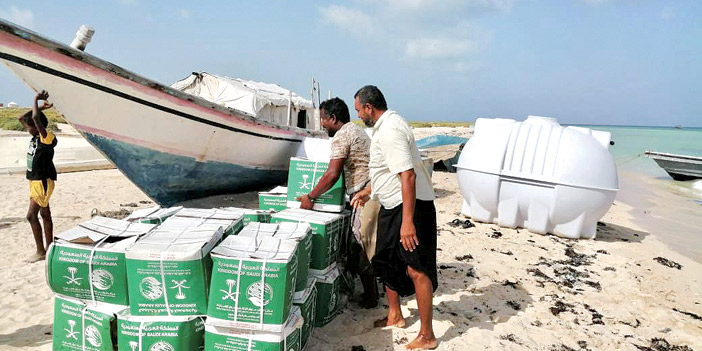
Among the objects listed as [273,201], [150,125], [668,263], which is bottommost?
[668,263]

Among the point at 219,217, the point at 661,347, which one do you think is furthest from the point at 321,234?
the point at 661,347

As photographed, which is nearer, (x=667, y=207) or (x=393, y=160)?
(x=393, y=160)

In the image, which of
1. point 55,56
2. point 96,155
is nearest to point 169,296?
point 55,56

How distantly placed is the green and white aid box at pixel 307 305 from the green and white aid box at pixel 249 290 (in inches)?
16.9

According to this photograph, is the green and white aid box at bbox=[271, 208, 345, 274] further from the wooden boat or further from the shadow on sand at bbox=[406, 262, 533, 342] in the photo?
the wooden boat

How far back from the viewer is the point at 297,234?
9.84 feet

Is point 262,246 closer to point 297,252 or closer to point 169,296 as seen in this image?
point 297,252

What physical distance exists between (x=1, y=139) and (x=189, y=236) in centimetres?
1946

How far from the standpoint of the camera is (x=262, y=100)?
9.12m

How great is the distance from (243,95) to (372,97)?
6.33 m

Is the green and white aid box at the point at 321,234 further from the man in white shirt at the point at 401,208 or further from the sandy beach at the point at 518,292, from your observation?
the sandy beach at the point at 518,292

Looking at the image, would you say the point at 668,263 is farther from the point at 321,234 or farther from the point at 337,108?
the point at 321,234

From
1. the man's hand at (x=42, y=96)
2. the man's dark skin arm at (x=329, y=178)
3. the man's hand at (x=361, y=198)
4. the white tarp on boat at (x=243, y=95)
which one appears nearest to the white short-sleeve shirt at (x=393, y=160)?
the man's hand at (x=361, y=198)

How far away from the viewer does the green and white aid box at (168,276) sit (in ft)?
8.21
